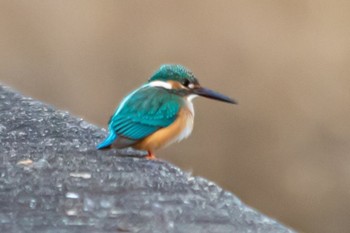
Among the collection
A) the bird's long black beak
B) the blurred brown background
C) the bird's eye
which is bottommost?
the blurred brown background

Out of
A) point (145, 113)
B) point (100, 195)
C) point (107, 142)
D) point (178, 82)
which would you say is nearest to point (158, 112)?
point (145, 113)

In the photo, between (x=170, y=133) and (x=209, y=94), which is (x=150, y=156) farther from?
(x=209, y=94)

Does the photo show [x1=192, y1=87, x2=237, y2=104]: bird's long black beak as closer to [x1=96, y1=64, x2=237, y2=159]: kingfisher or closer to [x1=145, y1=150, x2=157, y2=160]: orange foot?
[x1=96, y1=64, x2=237, y2=159]: kingfisher

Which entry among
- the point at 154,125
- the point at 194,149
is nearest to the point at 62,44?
the point at 194,149

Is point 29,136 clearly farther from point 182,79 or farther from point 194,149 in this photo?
point 194,149

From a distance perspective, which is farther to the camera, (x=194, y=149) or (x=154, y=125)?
(x=194, y=149)

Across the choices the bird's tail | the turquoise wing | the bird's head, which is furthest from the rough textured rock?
the bird's head
